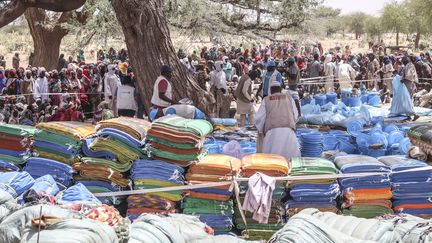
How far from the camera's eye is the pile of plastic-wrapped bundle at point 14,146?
19.8 feet

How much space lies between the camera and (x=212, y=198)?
557cm

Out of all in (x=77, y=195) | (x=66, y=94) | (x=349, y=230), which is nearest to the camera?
(x=349, y=230)

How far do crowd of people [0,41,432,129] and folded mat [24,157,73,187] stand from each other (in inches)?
111

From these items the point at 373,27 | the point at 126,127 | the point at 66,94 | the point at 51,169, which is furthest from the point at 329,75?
the point at 373,27

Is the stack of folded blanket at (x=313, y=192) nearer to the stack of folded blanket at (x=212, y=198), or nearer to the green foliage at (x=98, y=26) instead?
the stack of folded blanket at (x=212, y=198)

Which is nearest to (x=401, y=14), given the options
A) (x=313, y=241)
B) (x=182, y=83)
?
(x=182, y=83)

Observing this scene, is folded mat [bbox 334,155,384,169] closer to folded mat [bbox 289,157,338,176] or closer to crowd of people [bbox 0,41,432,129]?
folded mat [bbox 289,157,338,176]

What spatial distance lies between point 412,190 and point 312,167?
0.92m

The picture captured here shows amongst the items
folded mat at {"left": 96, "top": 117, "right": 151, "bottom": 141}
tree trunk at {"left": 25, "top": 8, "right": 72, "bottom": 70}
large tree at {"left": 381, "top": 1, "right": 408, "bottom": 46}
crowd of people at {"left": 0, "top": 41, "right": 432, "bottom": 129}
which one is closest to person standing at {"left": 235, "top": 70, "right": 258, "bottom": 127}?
crowd of people at {"left": 0, "top": 41, "right": 432, "bottom": 129}

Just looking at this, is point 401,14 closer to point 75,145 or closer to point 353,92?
point 353,92

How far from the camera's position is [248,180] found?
Result: 548cm

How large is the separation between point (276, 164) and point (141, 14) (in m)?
5.85

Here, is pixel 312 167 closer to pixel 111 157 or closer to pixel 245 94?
pixel 111 157

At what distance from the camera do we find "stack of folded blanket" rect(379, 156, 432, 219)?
552 centimetres
